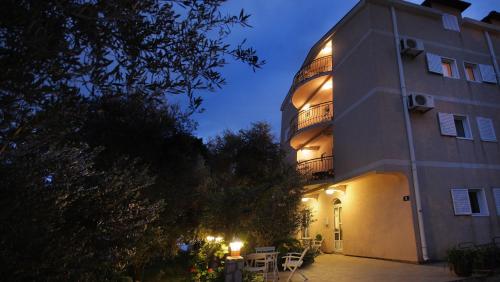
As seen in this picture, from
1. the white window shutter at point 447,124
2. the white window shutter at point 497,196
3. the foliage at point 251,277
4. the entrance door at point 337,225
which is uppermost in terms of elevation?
the white window shutter at point 447,124

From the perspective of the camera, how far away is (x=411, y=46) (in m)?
12.3

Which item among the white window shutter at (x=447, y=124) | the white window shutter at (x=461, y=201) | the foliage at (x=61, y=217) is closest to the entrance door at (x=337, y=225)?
the white window shutter at (x=461, y=201)

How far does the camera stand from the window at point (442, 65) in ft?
42.2

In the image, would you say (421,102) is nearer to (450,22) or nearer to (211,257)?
(450,22)

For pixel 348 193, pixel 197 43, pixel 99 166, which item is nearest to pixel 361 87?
pixel 348 193

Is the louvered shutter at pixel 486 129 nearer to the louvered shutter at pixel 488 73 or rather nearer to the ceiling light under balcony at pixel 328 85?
the louvered shutter at pixel 488 73

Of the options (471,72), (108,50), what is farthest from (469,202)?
(108,50)

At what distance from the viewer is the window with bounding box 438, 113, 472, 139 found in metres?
12.0

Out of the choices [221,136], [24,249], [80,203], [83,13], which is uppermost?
[221,136]

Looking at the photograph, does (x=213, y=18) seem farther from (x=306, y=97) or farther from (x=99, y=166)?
(x=306, y=97)

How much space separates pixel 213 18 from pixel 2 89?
74.7 inches

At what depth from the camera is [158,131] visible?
8.63m

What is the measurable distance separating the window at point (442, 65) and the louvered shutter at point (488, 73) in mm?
1513

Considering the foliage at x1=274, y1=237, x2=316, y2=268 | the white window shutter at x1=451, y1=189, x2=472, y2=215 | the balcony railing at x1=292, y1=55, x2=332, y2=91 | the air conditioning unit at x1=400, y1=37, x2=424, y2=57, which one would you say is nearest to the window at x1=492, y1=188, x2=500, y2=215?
the white window shutter at x1=451, y1=189, x2=472, y2=215
